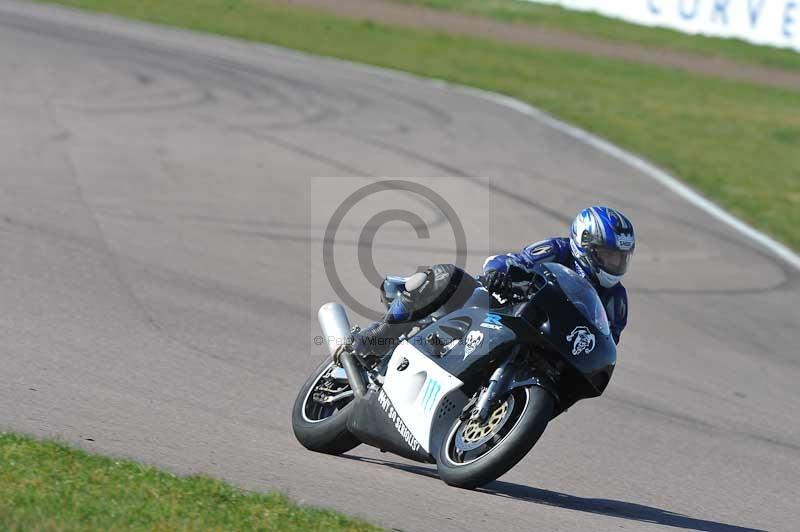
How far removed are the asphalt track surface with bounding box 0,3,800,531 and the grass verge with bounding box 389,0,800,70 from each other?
10.4 m

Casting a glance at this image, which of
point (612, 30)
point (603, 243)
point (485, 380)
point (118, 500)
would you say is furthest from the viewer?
point (612, 30)

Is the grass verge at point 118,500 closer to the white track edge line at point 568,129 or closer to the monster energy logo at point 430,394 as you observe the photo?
the monster energy logo at point 430,394

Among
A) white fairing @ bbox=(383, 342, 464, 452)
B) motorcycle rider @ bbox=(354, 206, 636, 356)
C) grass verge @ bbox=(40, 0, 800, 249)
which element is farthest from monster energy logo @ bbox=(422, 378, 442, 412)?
grass verge @ bbox=(40, 0, 800, 249)

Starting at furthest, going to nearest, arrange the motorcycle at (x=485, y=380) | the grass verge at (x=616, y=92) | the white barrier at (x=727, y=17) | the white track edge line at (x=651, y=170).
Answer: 1. the white barrier at (x=727, y=17)
2. the grass verge at (x=616, y=92)
3. the white track edge line at (x=651, y=170)
4. the motorcycle at (x=485, y=380)

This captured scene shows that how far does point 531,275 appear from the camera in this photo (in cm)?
539

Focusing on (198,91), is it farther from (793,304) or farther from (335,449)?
(335,449)

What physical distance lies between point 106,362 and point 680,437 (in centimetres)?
358

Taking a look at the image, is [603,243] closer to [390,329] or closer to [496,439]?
[496,439]

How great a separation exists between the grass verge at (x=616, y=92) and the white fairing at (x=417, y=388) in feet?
31.4

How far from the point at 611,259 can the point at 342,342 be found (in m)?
1.48

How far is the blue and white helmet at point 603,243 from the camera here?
568cm

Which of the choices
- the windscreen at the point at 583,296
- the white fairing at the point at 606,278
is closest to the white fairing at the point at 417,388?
the windscreen at the point at 583,296

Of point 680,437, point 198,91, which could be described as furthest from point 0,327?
point 198,91

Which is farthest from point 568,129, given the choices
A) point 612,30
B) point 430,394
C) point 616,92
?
point 430,394
